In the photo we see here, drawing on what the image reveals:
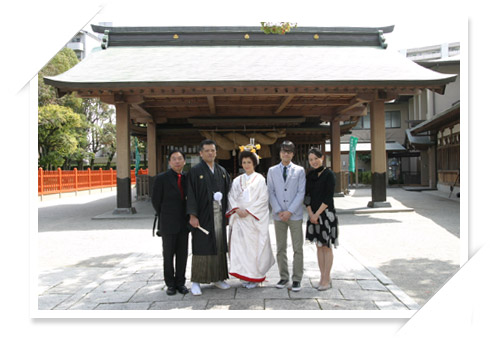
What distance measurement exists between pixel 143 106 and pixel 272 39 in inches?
179

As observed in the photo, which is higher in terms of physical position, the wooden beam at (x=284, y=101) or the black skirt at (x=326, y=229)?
the wooden beam at (x=284, y=101)

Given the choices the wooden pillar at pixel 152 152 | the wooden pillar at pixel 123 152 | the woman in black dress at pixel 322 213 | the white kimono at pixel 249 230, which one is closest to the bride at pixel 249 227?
the white kimono at pixel 249 230

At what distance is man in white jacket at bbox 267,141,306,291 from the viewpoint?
405cm

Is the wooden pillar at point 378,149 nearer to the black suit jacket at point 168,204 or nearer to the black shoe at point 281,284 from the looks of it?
the black shoe at point 281,284

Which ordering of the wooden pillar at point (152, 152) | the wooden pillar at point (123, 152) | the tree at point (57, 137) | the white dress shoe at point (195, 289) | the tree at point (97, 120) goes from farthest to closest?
the tree at point (97, 120) < the tree at point (57, 137) < the wooden pillar at point (152, 152) < the wooden pillar at point (123, 152) < the white dress shoe at point (195, 289)

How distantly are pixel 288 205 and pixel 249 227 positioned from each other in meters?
0.48

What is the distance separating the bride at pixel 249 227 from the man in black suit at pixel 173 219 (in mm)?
513

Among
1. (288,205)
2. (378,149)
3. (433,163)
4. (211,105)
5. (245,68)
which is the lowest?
(288,205)

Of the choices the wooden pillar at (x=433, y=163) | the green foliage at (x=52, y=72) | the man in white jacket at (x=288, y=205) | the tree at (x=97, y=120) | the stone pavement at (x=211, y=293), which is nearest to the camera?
the stone pavement at (x=211, y=293)

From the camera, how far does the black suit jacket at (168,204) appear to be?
13.3 ft

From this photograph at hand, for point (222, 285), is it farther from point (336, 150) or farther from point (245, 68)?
point (336, 150)

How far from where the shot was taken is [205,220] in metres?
4.06

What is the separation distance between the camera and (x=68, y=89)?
877cm

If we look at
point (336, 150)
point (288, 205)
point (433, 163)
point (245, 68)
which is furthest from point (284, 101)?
point (433, 163)
